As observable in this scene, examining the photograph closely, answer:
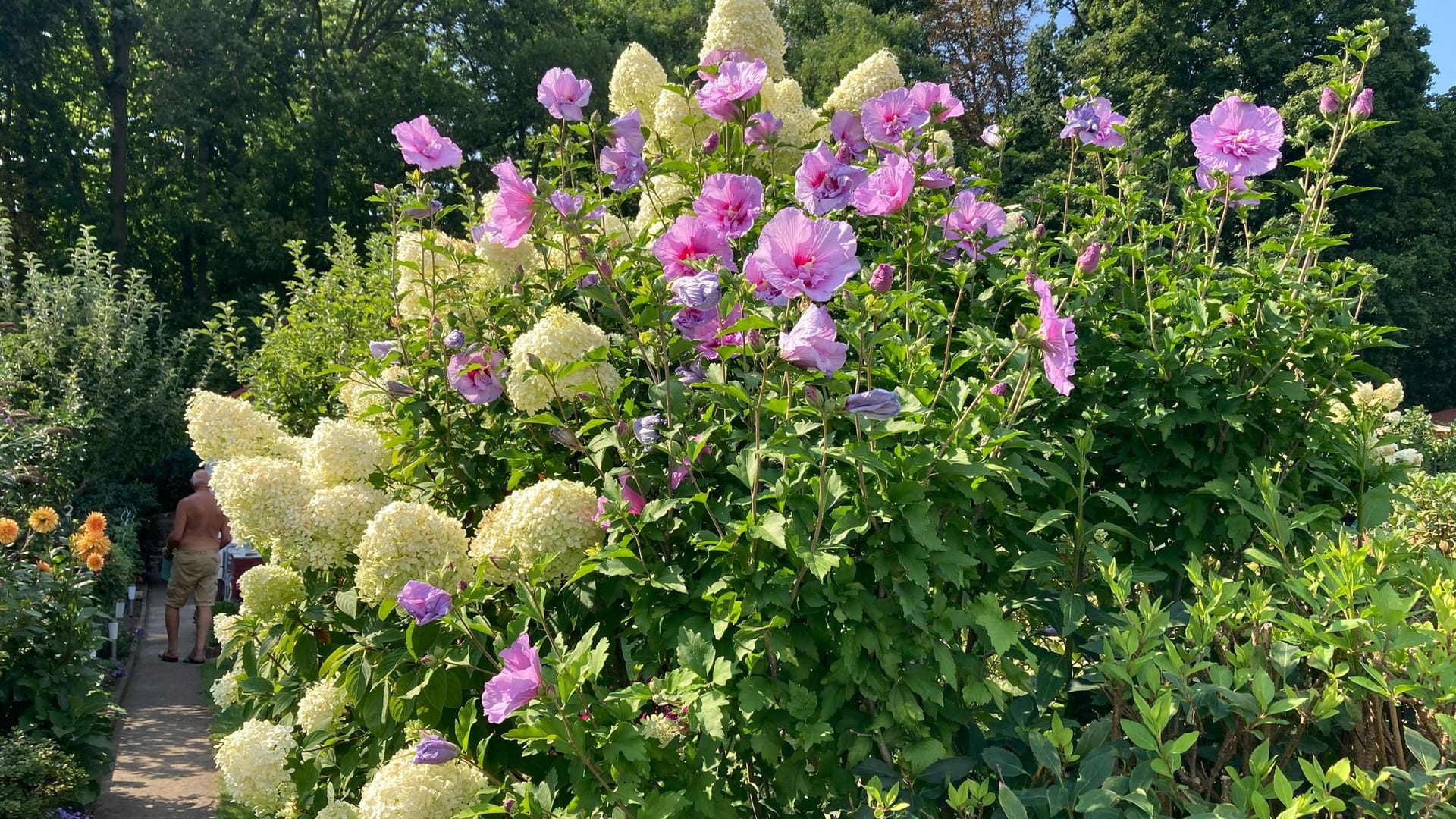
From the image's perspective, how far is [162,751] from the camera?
17.9 feet

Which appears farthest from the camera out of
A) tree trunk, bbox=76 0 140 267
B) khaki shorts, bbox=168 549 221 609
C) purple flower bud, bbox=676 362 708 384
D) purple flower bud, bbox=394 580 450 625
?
tree trunk, bbox=76 0 140 267

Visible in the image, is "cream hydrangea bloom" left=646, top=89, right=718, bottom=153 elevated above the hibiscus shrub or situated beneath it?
elevated above

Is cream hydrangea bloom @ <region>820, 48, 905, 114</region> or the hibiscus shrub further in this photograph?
cream hydrangea bloom @ <region>820, 48, 905, 114</region>

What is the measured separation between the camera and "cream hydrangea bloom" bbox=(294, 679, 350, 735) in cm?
191

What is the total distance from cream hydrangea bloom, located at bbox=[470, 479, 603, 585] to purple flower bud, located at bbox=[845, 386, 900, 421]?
1.94ft

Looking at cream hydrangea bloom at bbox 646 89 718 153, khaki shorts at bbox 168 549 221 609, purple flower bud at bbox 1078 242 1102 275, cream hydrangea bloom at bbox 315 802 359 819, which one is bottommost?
khaki shorts at bbox 168 549 221 609

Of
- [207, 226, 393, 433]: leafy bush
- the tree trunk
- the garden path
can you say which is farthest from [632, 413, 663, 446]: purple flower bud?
the tree trunk

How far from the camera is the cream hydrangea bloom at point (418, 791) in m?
1.56

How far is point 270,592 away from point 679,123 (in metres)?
1.47

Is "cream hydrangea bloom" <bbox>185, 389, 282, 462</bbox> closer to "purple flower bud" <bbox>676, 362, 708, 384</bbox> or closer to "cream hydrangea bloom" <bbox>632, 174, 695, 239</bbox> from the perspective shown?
"cream hydrangea bloom" <bbox>632, 174, 695, 239</bbox>

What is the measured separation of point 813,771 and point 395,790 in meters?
0.72

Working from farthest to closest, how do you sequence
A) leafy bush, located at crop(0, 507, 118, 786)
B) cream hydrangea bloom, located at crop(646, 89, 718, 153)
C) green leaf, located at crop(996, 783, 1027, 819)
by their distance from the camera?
leafy bush, located at crop(0, 507, 118, 786) → cream hydrangea bloom, located at crop(646, 89, 718, 153) → green leaf, located at crop(996, 783, 1027, 819)

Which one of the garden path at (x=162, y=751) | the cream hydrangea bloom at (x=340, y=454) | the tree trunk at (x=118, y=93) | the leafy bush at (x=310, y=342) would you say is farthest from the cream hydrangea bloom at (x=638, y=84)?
the tree trunk at (x=118, y=93)

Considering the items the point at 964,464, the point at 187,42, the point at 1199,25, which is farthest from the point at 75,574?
the point at 1199,25
